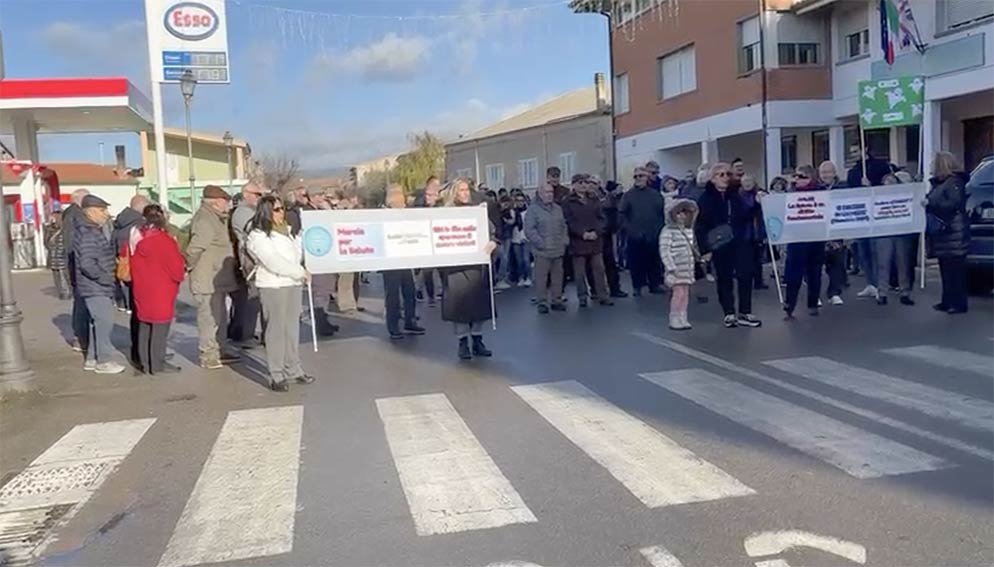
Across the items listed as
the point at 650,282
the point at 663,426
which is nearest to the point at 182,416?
the point at 663,426

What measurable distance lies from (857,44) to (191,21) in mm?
16474

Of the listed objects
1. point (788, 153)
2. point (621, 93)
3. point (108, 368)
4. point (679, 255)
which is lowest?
point (108, 368)

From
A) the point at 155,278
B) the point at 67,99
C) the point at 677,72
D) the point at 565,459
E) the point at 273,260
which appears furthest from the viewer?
the point at 677,72

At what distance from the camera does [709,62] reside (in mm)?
28859

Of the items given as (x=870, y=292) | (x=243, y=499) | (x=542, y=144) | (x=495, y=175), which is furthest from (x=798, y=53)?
(x=495, y=175)

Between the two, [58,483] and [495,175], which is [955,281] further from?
[495,175]

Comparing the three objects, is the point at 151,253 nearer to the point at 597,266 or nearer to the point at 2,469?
the point at 2,469

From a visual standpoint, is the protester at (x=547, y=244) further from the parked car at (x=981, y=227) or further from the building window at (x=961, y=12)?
the building window at (x=961, y=12)

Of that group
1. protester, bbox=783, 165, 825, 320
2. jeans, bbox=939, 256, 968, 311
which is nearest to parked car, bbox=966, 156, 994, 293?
jeans, bbox=939, 256, 968, 311

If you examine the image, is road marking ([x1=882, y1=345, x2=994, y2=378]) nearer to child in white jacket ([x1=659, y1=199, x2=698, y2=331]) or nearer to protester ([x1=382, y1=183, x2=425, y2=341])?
child in white jacket ([x1=659, y1=199, x2=698, y2=331])

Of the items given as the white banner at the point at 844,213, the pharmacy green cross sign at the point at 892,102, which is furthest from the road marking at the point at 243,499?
the pharmacy green cross sign at the point at 892,102

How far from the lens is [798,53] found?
26.0 meters

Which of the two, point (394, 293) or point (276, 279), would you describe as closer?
point (276, 279)

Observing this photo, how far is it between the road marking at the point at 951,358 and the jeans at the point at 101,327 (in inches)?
315
